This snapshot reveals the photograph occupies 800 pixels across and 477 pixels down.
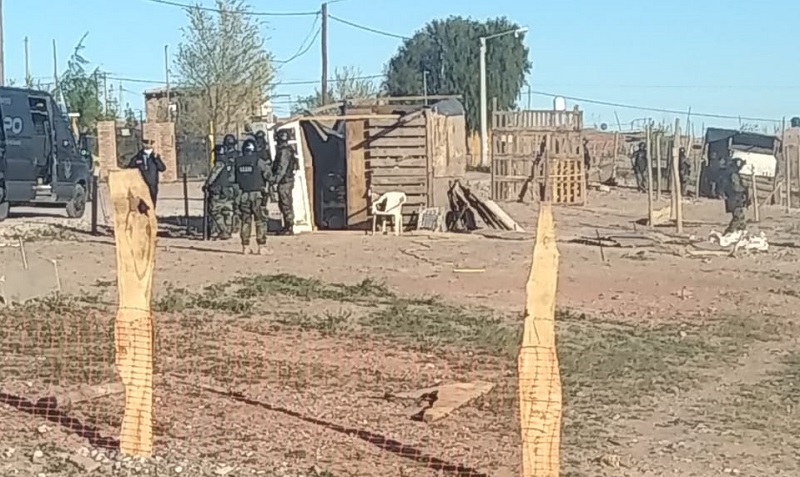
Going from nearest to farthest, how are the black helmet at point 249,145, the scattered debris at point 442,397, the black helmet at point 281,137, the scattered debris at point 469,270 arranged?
the scattered debris at point 442,397 → the scattered debris at point 469,270 → the black helmet at point 249,145 → the black helmet at point 281,137

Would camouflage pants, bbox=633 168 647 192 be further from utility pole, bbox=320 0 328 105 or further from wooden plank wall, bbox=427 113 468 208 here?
wooden plank wall, bbox=427 113 468 208

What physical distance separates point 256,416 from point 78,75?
1929 inches

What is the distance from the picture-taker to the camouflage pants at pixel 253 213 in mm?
19797

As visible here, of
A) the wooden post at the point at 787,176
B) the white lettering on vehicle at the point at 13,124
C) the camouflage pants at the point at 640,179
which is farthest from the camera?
the camouflage pants at the point at 640,179

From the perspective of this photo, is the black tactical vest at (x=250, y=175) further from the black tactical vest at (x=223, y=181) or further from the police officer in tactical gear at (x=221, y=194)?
the black tactical vest at (x=223, y=181)

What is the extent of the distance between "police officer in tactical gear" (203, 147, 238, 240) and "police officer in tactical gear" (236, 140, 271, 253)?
1.92m

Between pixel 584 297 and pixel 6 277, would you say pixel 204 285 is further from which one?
pixel 584 297

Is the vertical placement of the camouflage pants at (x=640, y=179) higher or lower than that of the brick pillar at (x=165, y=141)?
lower

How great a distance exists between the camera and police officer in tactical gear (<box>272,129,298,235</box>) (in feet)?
74.5

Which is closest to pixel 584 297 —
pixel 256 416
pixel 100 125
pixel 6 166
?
pixel 256 416

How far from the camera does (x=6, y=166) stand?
26469 mm

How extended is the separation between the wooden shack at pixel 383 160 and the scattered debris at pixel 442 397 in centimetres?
1496

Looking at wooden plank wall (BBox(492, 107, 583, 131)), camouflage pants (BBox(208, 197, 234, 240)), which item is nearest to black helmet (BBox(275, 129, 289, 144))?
camouflage pants (BBox(208, 197, 234, 240))

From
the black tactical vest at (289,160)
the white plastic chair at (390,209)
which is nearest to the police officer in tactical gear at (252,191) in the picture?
the black tactical vest at (289,160)
